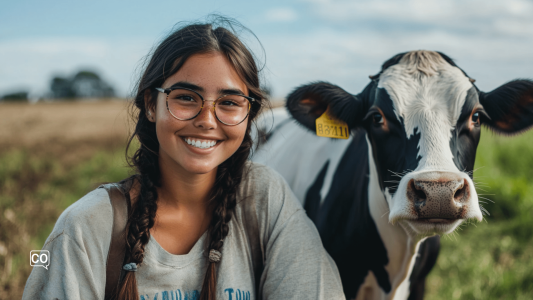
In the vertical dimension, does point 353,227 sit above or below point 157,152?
below

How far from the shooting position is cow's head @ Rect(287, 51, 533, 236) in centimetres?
168

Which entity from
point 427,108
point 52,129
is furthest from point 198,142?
point 52,129

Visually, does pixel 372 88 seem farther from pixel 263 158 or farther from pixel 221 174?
pixel 263 158

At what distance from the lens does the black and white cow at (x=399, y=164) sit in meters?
1.74

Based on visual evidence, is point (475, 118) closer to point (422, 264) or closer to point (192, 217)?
point (422, 264)

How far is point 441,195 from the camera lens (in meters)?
1.63

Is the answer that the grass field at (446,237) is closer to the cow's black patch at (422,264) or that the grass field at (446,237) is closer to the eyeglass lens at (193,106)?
the cow's black patch at (422,264)

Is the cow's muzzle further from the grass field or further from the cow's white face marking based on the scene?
the grass field

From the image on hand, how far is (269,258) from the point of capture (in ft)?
6.20

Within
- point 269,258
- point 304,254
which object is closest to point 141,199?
point 269,258

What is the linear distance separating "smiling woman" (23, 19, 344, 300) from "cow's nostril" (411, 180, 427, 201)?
50 centimetres

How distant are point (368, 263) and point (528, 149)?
778cm

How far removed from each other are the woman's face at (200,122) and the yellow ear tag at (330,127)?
0.71m

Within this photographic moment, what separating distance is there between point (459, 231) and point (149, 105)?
16.4 ft
